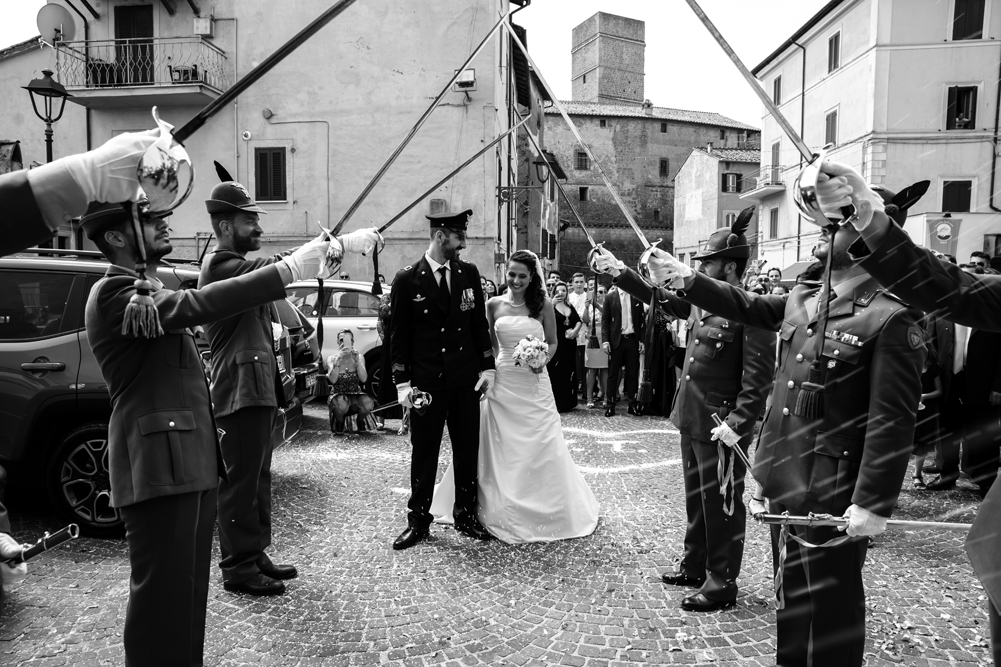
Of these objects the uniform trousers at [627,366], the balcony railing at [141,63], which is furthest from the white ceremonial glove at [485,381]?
the balcony railing at [141,63]

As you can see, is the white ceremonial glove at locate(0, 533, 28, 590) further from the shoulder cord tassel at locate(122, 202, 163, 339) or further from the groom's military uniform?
the groom's military uniform

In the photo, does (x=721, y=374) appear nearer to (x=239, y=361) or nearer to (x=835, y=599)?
(x=835, y=599)

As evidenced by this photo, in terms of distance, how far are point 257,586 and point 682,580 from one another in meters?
2.57

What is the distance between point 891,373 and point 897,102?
27.1m

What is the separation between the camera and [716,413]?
4.04m

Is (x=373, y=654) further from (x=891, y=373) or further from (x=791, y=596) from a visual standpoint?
(x=891, y=373)

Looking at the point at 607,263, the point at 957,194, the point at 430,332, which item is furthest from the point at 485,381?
the point at 957,194

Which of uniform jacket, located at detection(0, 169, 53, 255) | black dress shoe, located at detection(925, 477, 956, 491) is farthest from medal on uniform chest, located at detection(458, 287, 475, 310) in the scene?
black dress shoe, located at detection(925, 477, 956, 491)

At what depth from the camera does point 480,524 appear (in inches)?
204

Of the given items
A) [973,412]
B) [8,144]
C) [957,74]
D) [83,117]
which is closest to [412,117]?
[83,117]

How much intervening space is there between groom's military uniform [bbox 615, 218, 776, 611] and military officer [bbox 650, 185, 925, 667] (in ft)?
3.20

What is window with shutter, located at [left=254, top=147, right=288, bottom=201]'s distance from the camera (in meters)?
18.2

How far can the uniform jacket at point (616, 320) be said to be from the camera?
10.7m

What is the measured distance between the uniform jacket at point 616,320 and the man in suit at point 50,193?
9291 millimetres
